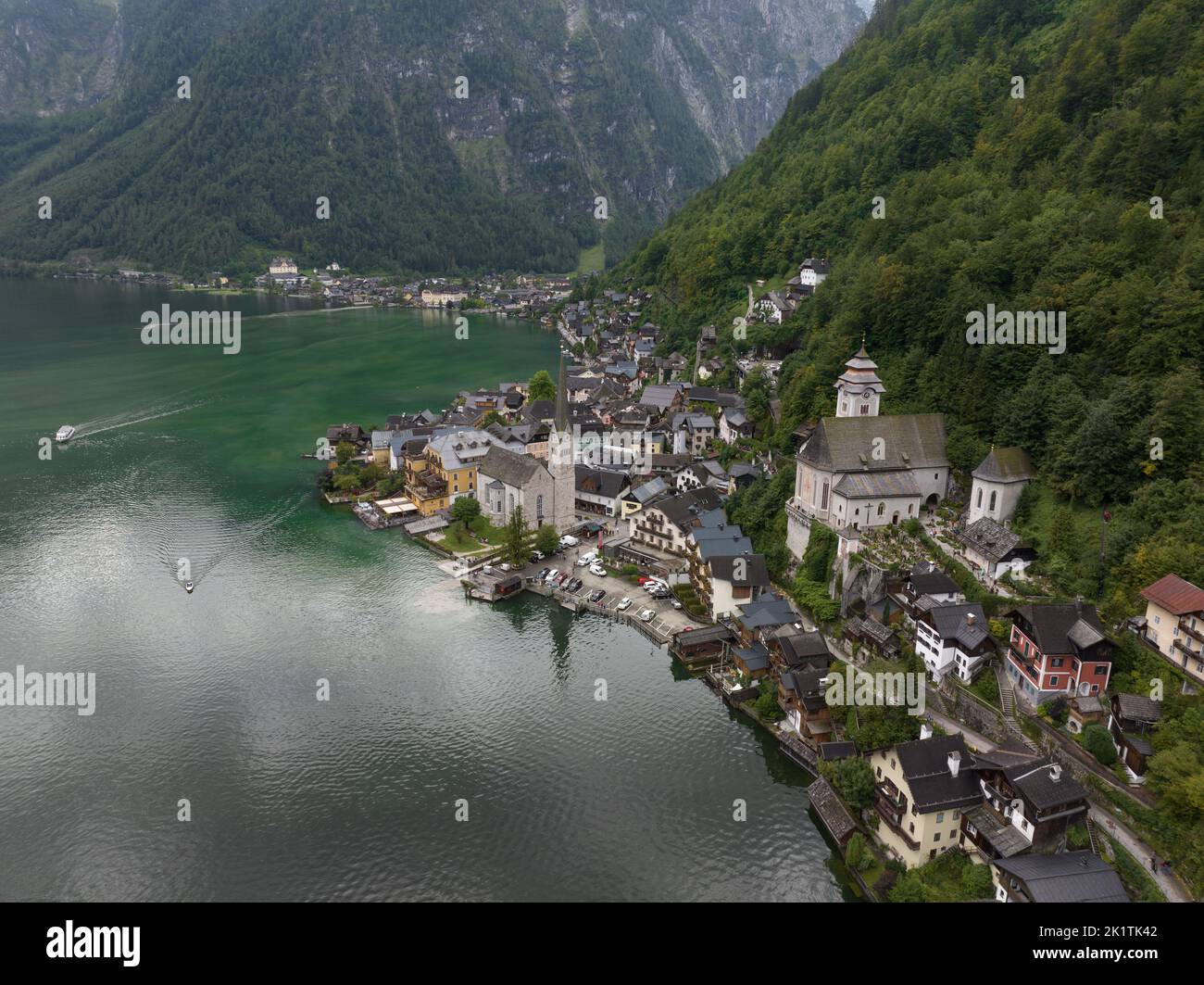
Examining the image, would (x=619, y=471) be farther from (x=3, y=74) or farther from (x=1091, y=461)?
(x=3, y=74)

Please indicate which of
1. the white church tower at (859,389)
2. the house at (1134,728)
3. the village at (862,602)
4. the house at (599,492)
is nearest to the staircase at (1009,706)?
the village at (862,602)

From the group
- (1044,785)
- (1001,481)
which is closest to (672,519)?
(1001,481)

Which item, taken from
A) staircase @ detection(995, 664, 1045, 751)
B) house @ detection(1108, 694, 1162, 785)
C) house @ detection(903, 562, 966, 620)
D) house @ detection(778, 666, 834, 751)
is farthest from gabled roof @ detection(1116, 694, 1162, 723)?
house @ detection(778, 666, 834, 751)

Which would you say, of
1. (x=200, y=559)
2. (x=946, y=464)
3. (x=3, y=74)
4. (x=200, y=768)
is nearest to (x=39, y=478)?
(x=200, y=559)

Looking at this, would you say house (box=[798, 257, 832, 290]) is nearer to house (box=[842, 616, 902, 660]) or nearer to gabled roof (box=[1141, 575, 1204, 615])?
house (box=[842, 616, 902, 660])

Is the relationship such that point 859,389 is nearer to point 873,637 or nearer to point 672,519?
point 672,519
